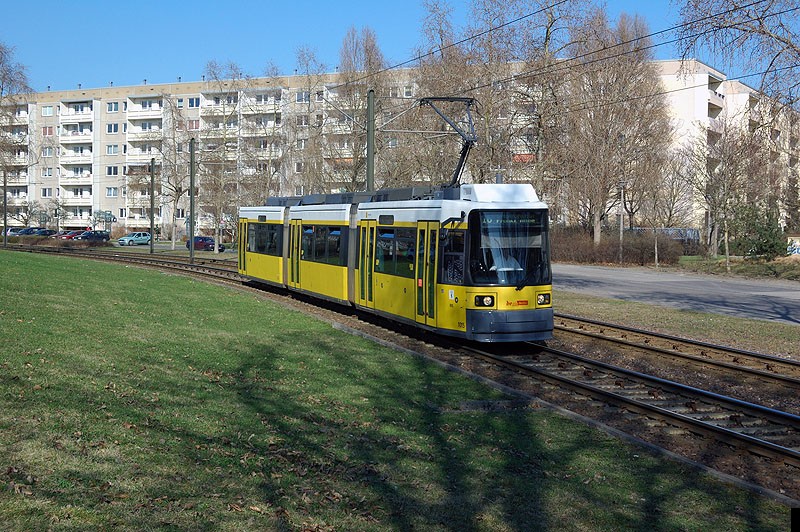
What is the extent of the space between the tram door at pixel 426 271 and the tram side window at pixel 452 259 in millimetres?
315

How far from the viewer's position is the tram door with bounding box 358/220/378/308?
18.4m

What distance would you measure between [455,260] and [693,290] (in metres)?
20.1

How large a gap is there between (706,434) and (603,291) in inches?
864

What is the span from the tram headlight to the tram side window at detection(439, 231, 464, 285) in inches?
17.7

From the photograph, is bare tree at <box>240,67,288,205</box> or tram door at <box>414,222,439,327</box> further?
bare tree at <box>240,67,288,205</box>

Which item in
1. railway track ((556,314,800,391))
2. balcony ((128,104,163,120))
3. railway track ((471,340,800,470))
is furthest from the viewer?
balcony ((128,104,163,120))

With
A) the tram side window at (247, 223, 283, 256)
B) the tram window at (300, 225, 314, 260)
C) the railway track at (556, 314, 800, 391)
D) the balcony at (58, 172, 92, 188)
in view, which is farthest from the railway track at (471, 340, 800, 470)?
the balcony at (58, 172, 92, 188)

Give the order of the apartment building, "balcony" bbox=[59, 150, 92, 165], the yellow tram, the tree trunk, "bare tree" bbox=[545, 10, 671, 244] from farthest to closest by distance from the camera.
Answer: "balcony" bbox=[59, 150, 92, 165]
the tree trunk
the apartment building
"bare tree" bbox=[545, 10, 671, 244]
the yellow tram

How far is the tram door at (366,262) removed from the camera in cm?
1842

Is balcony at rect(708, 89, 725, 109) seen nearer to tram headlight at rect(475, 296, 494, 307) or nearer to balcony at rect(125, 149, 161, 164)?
balcony at rect(125, 149, 161, 164)

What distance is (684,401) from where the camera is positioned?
37.3 feet

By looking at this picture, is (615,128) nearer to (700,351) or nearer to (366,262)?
(366,262)

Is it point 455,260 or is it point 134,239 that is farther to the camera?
point 134,239

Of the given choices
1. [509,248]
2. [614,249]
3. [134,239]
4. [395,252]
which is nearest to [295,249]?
[395,252]
